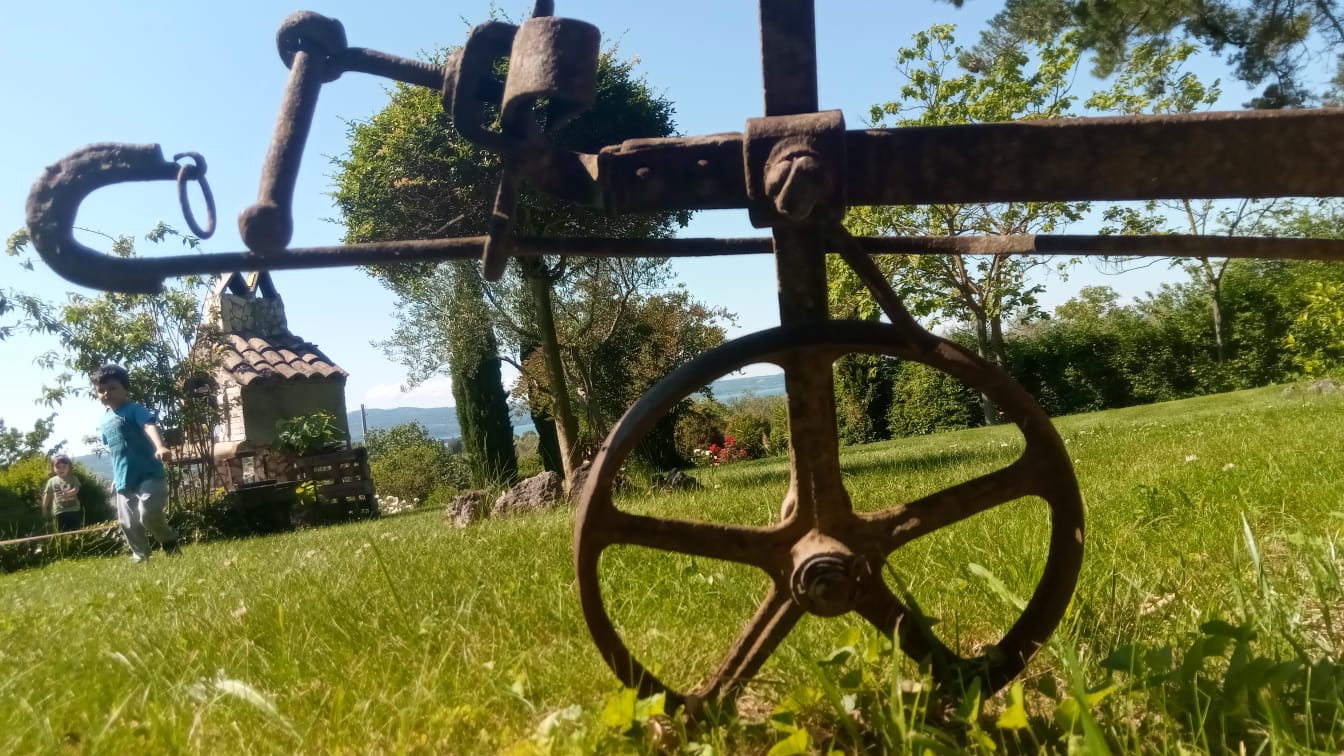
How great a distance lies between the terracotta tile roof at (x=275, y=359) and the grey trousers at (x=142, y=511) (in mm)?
12082

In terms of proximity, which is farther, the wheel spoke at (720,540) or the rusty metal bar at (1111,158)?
the wheel spoke at (720,540)

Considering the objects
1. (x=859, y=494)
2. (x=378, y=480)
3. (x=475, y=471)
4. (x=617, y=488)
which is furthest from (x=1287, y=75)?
(x=378, y=480)

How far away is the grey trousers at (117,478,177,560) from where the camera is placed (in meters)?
8.41

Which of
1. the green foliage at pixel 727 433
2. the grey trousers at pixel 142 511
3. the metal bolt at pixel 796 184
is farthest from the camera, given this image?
the green foliage at pixel 727 433

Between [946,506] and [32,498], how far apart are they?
65.3 feet

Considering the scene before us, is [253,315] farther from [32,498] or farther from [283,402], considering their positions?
[32,498]

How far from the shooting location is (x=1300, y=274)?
75.0ft

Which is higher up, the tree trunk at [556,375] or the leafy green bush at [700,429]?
the tree trunk at [556,375]

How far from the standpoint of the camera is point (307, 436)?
1725 centimetres

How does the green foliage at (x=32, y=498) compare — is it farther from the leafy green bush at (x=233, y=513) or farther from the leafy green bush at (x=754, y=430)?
the leafy green bush at (x=754, y=430)

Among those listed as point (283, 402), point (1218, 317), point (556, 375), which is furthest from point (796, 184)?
point (1218, 317)

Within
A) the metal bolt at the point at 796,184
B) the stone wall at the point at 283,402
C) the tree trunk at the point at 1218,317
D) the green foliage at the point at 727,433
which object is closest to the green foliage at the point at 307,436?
the stone wall at the point at 283,402

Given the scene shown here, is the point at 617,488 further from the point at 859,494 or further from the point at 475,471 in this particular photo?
the point at 475,471

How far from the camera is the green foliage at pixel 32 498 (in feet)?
52.8
